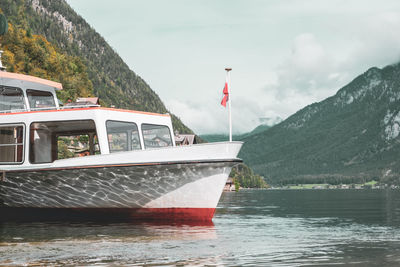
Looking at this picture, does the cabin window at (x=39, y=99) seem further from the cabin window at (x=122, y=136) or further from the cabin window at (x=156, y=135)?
the cabin window at (x=156, y=135)

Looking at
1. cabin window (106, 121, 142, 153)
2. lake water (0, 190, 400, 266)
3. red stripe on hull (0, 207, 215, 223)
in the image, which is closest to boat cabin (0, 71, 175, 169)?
cabin window (106, 121, 142, 153)

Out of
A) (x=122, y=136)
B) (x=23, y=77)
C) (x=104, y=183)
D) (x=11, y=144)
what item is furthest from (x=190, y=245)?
(x=23, y=77)

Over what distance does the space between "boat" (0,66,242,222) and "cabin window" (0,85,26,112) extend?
0.56 ft

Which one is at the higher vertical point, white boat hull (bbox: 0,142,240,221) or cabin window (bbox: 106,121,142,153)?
cabin window (bbox: 106,121,142,153)

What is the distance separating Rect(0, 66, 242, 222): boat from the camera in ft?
63.9

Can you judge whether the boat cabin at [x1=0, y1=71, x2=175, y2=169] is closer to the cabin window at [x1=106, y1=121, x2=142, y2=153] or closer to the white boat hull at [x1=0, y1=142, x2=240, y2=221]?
the cabin window at [x1=106, y1=121, x2=142, y2=153]

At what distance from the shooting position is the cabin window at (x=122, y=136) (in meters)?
20.4

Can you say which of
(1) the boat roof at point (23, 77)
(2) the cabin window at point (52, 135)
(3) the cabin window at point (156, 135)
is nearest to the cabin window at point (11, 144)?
(2) the cabin window at point (52, 135)

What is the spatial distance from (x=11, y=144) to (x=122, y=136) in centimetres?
436

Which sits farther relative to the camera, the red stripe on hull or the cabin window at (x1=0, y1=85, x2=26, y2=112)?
the cabin window at (x1=0, y1=85, x2=26, y2=112)

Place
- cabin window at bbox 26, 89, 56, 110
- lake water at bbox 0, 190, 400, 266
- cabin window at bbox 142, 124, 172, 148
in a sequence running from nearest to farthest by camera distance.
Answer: lake water at bbox 0, 190, 400, 266 → cabin window at bbox 142, 124, 172, 148 → cabin window at bbox 26, 89, 56, 110

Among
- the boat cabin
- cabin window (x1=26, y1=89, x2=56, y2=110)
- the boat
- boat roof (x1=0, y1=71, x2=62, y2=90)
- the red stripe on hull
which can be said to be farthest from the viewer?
cabin window (x1=26, y1=89, x2=56, y2=110)

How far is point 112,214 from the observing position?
20.8 metres

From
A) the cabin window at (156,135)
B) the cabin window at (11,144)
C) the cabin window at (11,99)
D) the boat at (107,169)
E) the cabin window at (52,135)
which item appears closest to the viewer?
the boat at (107,169)
